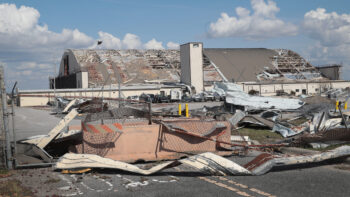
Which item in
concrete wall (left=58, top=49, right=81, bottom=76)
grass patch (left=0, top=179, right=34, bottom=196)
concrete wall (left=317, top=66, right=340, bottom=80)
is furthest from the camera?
concrete wall (left=317, top=66, right=340, bottom=80)

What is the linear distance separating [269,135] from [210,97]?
108 feet

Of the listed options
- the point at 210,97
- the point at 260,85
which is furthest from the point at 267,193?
the point at 260,85

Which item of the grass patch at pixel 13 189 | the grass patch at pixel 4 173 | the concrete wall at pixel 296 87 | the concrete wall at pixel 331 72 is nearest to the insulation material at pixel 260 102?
the grass patch at pixel 4 173

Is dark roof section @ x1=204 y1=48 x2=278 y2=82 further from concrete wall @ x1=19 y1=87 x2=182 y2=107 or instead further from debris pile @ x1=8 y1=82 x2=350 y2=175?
debris pile @ x1=8 y1=82 x2=350 y2=175

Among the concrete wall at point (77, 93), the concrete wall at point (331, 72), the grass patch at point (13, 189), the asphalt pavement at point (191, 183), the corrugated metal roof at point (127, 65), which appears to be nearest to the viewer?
the asphalt pavement at point (191, 183)

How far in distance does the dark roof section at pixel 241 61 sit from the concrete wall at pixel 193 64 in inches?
307

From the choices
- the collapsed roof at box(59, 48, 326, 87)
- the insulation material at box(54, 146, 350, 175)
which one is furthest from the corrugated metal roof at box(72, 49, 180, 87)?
the insulation material at box(54, 146, 350, 175)

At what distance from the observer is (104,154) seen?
30.8ft

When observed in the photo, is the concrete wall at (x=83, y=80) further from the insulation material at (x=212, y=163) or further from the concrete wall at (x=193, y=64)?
the insulation material at (x=212, y=163)

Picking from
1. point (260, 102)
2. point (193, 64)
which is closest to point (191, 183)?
point (260, 102)

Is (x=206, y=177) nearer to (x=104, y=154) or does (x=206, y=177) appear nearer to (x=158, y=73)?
(x=104, y=154)

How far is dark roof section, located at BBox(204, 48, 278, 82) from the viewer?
60525 millimetres

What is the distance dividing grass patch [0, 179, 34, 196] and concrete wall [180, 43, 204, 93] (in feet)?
147

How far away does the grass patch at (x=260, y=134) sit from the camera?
43.9 ft
